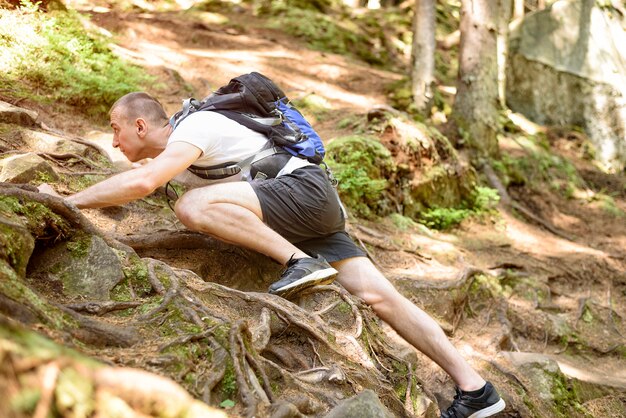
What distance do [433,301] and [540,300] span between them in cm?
244

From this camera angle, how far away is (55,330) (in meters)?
2.79

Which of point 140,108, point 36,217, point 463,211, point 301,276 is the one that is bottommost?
point 463,211

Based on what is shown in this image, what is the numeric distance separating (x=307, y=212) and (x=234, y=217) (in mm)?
637

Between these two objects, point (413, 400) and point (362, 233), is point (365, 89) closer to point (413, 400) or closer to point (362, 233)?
point (362, 233)

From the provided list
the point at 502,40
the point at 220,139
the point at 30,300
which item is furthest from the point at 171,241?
the point at 502,40

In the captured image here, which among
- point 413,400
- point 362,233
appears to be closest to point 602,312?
point 362,233

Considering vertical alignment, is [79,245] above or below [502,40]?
below

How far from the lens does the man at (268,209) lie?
14.2 feet

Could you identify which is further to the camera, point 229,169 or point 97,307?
point 229,169

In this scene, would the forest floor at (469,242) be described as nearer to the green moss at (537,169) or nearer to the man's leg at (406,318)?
the green moss at (537,169)

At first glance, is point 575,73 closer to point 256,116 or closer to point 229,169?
point 256,116

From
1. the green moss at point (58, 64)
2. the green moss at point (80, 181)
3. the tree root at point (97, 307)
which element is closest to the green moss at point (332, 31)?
the green moss at point (58, 64)

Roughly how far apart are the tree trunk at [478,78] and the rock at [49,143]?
26.1ft

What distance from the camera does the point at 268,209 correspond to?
15.3ft
